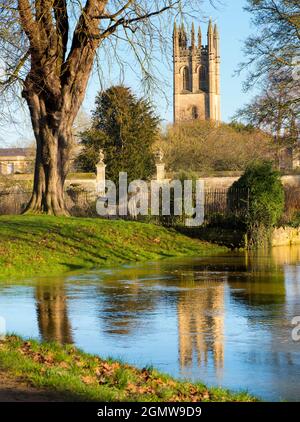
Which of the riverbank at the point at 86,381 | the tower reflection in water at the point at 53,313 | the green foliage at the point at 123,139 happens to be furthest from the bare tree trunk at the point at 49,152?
the green foliage at the point at 123,139

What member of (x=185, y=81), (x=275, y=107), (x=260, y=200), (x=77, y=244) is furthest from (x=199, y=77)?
(x=77, y=244)

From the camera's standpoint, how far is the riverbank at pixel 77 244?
770 inches

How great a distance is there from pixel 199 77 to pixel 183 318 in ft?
501

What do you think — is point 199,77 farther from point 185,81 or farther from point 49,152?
point 49,152

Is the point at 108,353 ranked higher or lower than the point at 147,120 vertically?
lower

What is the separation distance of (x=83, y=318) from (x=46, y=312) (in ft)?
2.79

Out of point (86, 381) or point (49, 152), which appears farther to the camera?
point (49, 152)

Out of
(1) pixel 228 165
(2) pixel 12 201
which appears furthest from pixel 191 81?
(2) pixel 12 201

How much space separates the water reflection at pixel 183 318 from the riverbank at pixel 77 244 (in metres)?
1.52

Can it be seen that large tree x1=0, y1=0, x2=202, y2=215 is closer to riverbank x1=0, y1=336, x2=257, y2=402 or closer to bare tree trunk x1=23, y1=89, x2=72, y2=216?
bare tree trunk x1=23, y1=89, x2=72, y2=216

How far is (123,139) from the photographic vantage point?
5575 centimetres

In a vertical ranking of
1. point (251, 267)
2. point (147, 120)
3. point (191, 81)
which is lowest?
point (251, 267)
